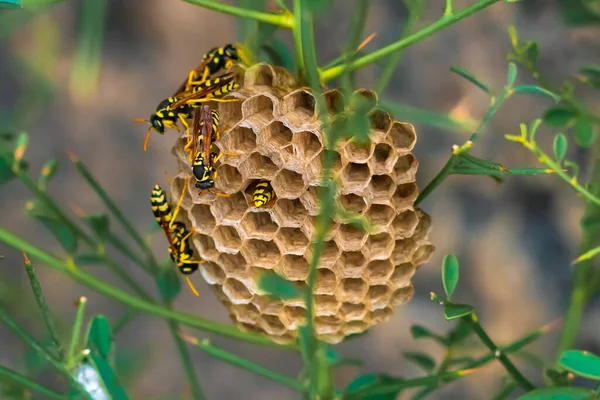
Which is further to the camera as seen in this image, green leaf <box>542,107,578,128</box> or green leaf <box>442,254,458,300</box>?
green leaf <box>542,107,578,128</box>

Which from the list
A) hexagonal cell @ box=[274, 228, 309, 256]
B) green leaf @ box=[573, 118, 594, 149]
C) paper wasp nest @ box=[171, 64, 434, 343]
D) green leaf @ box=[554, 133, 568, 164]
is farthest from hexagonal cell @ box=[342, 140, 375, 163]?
green leaf @ box=[573, 118, 594, 149]

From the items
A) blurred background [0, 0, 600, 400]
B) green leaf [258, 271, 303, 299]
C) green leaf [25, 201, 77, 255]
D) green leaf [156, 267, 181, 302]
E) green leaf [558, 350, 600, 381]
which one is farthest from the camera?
blurred background [0, 0, 600, 400]

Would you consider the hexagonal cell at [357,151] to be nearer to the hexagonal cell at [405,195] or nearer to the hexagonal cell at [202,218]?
the hexagonal cell at [405,195]

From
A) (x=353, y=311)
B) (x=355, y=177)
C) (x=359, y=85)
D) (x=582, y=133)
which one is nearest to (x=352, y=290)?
(x=353, y=311)

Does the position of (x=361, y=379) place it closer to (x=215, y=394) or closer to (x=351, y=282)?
(x=351, y=282)

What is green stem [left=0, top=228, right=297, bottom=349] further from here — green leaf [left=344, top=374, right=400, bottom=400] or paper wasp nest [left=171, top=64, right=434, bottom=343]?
green leaf [left=344, top=374, right=400, bottom=400]

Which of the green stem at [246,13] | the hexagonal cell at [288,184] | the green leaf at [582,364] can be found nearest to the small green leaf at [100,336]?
the hexagonal cell at [288,184]
